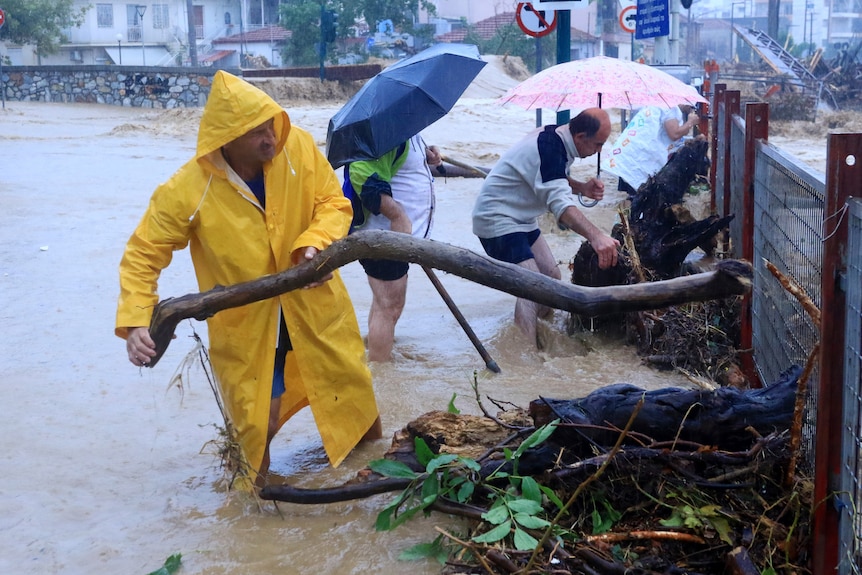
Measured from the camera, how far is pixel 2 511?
3984 mm

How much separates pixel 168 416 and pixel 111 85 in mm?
30476

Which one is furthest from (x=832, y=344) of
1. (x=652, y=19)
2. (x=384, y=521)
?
(x=652, y=19)

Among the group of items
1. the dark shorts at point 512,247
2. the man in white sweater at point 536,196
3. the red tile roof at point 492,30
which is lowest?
the dark shorts at point 512,247

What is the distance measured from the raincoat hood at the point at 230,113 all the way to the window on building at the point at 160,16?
5702 cm

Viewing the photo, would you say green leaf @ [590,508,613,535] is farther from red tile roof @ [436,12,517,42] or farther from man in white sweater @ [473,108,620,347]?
red tile roof @ [436,12,517,42]

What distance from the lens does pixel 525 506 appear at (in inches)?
122

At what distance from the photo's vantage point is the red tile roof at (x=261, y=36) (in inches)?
2121

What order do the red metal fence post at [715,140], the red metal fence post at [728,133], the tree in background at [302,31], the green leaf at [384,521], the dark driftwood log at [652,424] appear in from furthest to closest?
the tree in background at [302,31]
the red metal fence post at [715,140]
the red metal fence post at [728,133]
the green leaf at [384,521]
the dark driftwood log at [652,424]

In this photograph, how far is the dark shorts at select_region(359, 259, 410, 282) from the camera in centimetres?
570

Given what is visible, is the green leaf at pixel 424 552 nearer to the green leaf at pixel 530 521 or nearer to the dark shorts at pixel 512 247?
the green leaf at pixel 530 521

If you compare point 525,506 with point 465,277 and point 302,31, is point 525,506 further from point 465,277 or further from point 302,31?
point 302,31

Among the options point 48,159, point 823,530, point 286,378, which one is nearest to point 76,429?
point 286,378

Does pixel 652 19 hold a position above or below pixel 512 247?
above

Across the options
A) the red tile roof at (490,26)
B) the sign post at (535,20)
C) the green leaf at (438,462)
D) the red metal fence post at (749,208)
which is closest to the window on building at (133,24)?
the red tile roof at (490,26)
